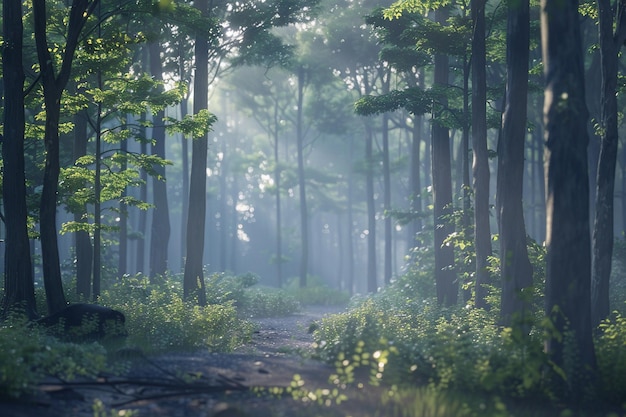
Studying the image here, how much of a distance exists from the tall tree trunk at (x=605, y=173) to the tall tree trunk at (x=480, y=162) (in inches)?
136

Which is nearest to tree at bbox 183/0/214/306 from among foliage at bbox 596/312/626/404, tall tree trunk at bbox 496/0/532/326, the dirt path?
tall tree trunk at bbox 496/0/532/326

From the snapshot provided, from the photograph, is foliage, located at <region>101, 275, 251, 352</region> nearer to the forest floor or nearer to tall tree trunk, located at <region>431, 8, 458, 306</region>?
the forest floor

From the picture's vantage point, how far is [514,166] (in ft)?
50.4

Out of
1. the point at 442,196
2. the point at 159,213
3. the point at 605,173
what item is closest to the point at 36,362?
the point at 605,173

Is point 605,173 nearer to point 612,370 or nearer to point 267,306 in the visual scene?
point 612,370

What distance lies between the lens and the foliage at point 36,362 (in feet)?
25.3

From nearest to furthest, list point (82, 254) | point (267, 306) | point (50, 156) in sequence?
point (50, 156), point (82, 254), point (267, 306)

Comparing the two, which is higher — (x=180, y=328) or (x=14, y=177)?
(x=14, y=177)

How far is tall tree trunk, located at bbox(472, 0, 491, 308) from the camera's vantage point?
1742 cm

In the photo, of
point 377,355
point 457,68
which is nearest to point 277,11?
point 457,68

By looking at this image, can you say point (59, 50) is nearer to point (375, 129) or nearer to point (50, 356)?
point (50, 356)

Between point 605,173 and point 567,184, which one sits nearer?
point 567,184

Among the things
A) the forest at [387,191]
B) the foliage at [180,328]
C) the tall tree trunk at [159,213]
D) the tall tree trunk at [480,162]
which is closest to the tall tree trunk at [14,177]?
the forest at [387,191]

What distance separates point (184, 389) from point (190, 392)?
0.45 feet
